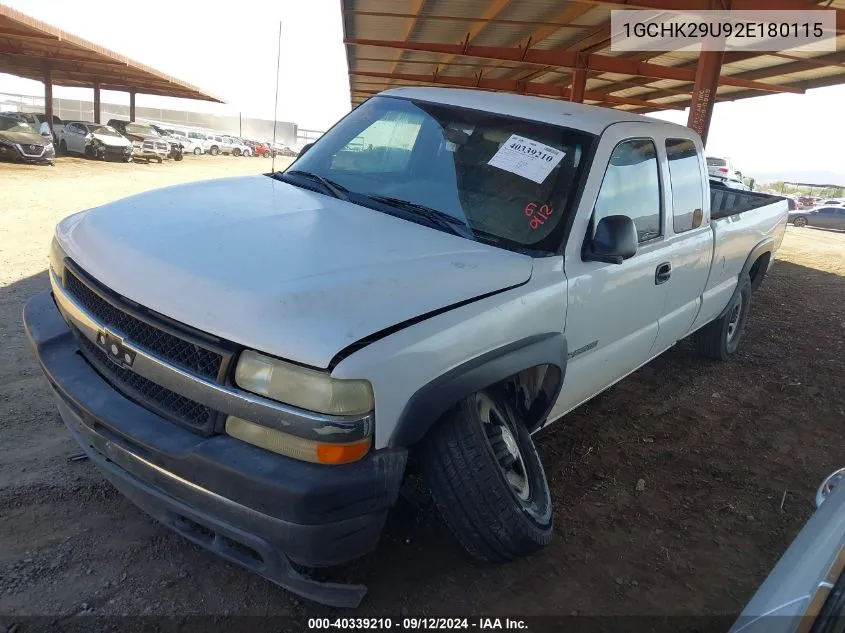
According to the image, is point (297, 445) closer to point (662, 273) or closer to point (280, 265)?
point (280, 265)

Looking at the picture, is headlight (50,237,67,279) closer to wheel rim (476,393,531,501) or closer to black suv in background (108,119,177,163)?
wheel rim (476,393,531,501)

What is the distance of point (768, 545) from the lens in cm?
302

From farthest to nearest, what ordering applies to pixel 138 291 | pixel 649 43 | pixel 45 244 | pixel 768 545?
pixel 649 43 → pixel 45 244 → pixel 768 545 → pixel 138 291

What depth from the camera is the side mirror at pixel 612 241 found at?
2.77m

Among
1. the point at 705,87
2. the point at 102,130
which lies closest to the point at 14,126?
the point at 102,130

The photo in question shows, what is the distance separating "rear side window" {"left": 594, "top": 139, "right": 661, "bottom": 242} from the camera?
3076mm

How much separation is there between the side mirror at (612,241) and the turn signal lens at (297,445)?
1482 mm

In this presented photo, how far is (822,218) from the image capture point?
84.1ft

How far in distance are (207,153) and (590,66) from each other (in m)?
37.8

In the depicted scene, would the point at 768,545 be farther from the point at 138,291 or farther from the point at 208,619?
the point at 138,291

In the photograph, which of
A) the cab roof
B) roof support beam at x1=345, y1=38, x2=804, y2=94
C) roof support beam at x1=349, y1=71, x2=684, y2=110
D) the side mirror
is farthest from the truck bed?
roof support beam at x1=349, y1=71, x2=684, y2=110

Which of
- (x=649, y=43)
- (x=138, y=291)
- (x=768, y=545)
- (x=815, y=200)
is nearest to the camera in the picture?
(x=138, y=291)

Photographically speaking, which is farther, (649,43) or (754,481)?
(649,43)

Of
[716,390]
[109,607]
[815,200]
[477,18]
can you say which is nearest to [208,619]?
[109,607]
